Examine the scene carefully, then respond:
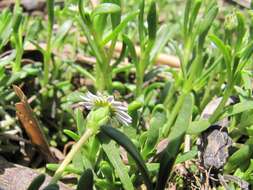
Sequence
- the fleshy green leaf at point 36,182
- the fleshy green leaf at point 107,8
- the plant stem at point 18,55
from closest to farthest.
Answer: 1. the fleshy green leaf at point 36,182
2. the fleshy green leaf at point 107,8
3. the plant stem at point 18,55

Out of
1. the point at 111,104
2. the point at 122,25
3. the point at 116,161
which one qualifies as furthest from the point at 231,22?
the point at 116,161

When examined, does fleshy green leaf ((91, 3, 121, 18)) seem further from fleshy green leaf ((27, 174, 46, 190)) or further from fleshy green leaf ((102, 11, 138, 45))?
fleshy green leaf ((27, 174, 46, 190))

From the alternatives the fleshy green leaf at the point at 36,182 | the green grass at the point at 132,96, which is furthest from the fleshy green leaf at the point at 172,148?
the fleshy green leaf at the point at 36,182

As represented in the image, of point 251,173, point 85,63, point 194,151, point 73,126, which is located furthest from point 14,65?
point 251,173

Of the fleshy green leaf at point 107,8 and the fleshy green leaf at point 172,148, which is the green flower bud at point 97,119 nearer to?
the fleshy green leaf at point 172,148

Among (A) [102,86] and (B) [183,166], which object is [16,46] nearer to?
(A) [102,86]

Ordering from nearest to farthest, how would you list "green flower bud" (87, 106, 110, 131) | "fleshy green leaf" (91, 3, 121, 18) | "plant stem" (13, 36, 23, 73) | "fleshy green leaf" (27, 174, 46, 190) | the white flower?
"fleshy green leaf" (27, 174, 46, 190) < "green flower bud" (87, 106, 110, 131) < the white flower < "fleshy green leaf" (91, 3, 121, 18) < "plant stem" (13, 36, 23, 73)

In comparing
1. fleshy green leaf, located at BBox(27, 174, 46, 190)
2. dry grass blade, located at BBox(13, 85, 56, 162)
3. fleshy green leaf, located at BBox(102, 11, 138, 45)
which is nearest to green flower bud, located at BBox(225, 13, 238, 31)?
fleshy green leaf, located at BBox(102, 11, 138, 45)

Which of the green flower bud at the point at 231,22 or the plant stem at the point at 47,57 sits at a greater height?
the green flower bud at the point at 231,22
